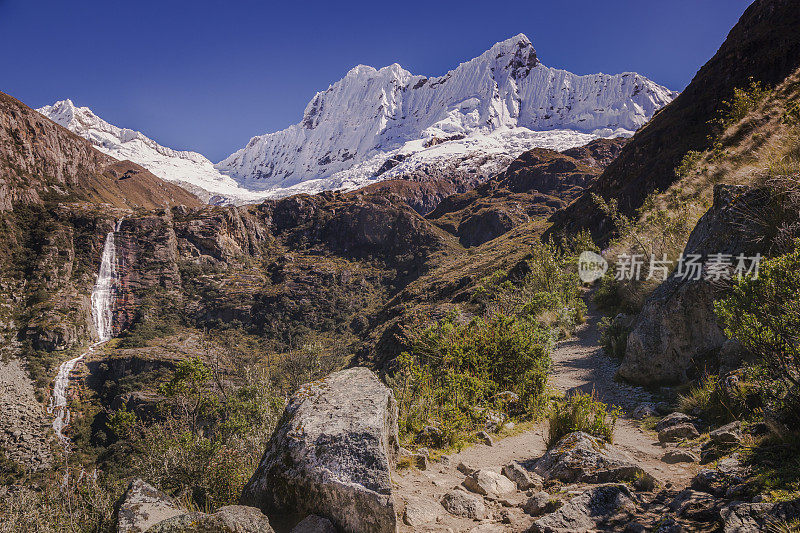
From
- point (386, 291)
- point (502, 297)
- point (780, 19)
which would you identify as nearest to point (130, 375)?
point (386, 291)

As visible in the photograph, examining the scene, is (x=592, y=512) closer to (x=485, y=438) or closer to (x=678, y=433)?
(x=485, y=438)

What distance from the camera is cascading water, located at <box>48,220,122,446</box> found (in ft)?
300

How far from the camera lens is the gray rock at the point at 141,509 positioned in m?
3.36

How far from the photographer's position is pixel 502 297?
18641 mm

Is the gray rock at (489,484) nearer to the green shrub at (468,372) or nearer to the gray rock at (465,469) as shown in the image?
the gray rock at (465,469)

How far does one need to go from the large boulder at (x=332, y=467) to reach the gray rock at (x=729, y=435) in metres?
4.31

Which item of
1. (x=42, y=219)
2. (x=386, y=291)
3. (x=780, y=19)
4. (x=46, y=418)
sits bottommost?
(x=46, y=418)

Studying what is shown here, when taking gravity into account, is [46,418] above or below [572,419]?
below

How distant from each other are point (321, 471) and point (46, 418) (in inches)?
4714

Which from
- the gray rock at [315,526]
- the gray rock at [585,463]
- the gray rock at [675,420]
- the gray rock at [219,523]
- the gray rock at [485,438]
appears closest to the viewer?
the gray rock at [219,523]

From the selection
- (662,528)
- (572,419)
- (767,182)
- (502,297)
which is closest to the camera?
(662,528)

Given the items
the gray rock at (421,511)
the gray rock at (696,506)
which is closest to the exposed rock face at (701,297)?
the gray rock at (696,506)

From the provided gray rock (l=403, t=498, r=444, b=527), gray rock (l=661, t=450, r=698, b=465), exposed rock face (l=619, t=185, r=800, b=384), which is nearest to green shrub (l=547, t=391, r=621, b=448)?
gray rock (l=661, t=450, r=698, b=465)

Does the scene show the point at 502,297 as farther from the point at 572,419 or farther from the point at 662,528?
the point at 662,528
